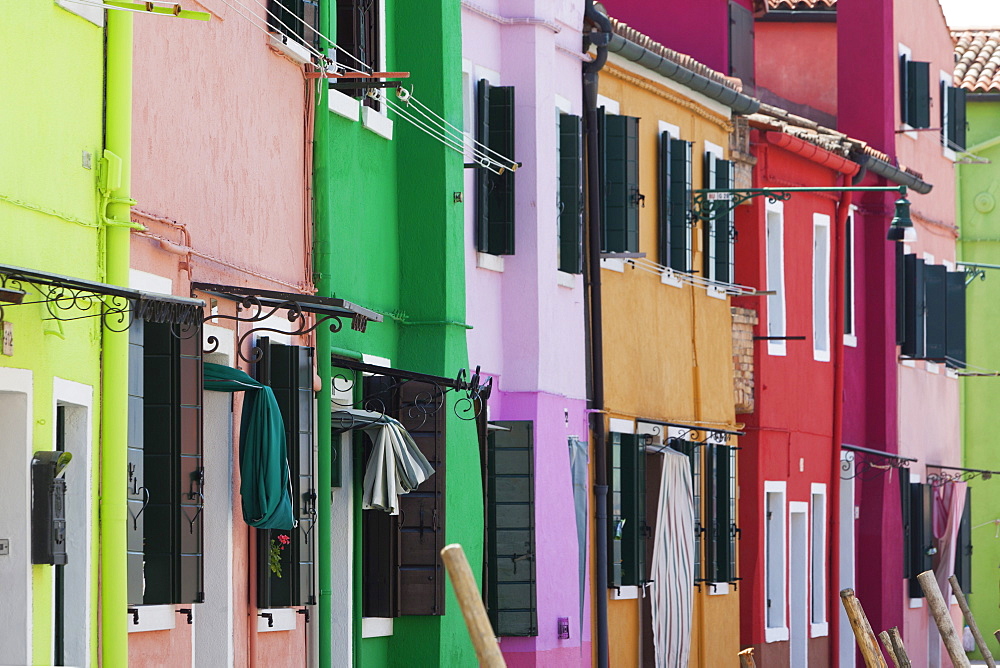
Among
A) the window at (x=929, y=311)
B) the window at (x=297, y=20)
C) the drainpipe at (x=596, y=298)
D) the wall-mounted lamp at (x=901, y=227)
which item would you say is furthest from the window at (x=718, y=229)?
the window at (x=297, y=20)

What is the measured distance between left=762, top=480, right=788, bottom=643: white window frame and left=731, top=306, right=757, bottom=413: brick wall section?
100cm

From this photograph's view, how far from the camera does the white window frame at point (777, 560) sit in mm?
24328

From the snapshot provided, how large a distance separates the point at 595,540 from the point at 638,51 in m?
4.57

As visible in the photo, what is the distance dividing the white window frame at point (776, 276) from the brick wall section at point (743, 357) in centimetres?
50

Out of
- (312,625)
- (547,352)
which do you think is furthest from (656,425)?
(312,625)

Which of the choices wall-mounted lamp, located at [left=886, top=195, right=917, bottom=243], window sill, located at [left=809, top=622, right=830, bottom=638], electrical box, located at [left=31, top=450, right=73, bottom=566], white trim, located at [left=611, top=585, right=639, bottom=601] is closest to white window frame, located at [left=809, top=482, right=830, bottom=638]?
window sill, located at [left=809, top=622, right=830, bottom=638]

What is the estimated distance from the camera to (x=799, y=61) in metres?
29.4

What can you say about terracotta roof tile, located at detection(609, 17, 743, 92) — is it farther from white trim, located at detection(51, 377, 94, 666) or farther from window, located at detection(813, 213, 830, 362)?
white trim, located at detection(51, 377, 94, 666)

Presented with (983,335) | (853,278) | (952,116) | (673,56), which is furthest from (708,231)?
(983,335)

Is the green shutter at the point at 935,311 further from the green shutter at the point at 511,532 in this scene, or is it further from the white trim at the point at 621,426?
the green shutter at the point at 511,532

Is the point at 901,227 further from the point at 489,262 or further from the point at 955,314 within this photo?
the point at 955,314

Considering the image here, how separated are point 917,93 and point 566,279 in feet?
40.1

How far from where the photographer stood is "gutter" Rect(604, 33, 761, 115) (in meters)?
20.3

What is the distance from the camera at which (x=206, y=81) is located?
1202 centimetres
